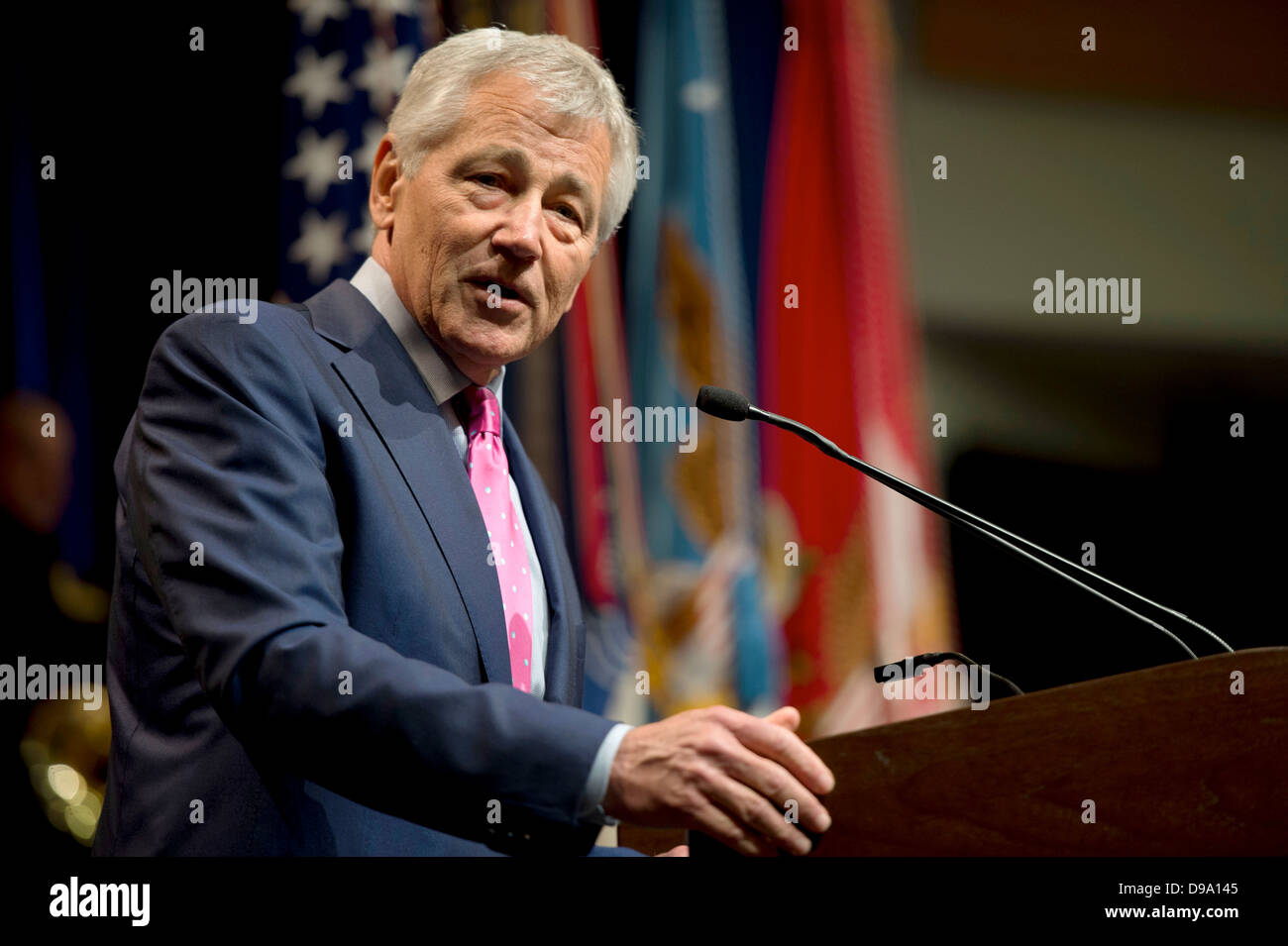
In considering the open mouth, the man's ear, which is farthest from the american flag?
the open mouth

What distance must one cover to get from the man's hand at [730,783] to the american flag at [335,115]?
2529 millimetres

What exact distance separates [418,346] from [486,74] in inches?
15.6

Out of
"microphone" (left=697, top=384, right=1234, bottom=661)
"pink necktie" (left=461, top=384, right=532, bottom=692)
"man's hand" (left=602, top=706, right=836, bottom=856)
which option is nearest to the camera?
"man's hand" (left=602, top=706, right=836, bottom=856)

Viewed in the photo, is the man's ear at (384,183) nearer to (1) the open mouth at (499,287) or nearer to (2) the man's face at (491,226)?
(2) the man's face at (491,226)

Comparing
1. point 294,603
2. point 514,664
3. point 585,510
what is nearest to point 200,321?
point 294,603

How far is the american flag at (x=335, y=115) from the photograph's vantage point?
3229mm

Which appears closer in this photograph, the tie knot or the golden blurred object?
the tie knot

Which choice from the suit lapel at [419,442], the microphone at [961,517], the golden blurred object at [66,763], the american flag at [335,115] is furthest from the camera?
the american flag at [335,115]

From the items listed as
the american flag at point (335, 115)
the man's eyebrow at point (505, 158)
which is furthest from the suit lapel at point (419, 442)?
the american flag at point (335, 115)

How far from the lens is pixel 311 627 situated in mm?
1091

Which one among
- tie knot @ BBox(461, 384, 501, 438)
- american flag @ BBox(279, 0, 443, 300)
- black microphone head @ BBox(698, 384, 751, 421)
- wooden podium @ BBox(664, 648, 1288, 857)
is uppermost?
american flag @ BBox(279, 0, 443, 300)

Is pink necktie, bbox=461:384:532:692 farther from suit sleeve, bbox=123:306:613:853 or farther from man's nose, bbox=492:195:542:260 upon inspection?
suit sleeve, bbox=123:306:613:853

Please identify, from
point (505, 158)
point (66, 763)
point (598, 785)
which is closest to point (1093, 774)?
point (598, 785)

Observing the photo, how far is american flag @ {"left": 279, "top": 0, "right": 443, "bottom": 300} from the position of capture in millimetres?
3229
